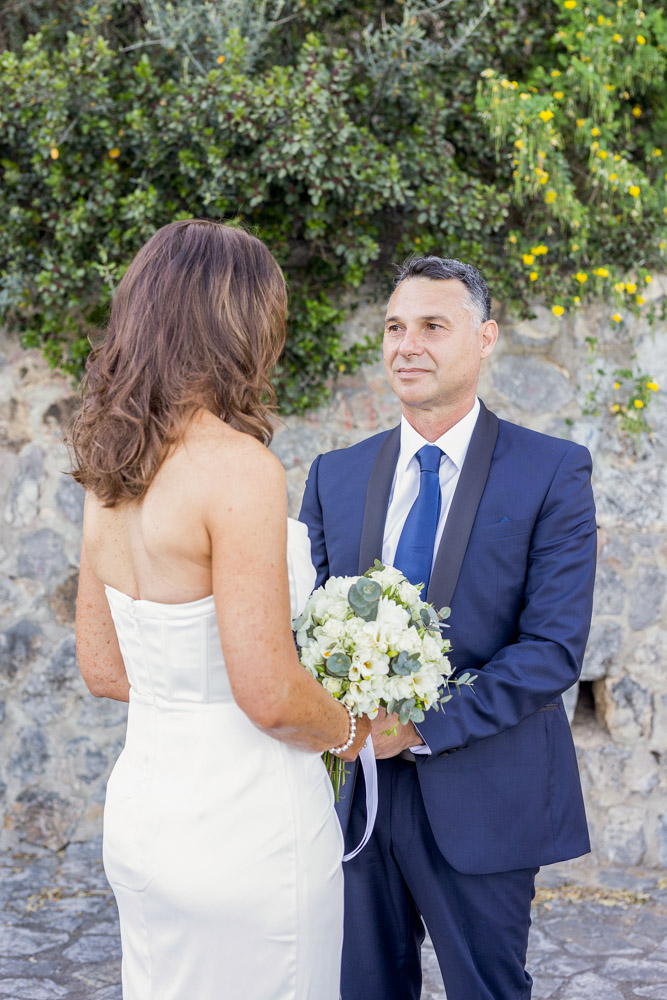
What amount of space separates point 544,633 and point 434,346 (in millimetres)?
815

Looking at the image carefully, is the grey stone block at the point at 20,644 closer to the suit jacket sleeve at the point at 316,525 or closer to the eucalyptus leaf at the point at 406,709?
the suit jacket sleeve at the point at 316,525

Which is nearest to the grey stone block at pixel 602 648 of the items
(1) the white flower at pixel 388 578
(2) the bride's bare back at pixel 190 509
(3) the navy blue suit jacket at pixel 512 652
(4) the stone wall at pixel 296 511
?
(4) the stone wall at pixel 296 511

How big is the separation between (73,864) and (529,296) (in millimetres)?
3443

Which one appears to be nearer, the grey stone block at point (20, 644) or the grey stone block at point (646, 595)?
the grey stone block at point (646, 595)

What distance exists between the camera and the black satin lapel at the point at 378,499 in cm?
240

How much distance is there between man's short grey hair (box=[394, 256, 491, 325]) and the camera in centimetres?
251

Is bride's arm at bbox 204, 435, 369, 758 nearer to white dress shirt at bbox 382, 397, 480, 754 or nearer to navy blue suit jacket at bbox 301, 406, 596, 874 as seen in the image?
navy blue suit jacket at bbox 301, 406, 596, 874

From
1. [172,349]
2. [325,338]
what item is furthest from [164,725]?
[325,338]

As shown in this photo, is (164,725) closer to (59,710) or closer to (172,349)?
(172,349)

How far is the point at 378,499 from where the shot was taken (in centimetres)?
247

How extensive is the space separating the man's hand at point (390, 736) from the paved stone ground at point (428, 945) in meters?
1.63

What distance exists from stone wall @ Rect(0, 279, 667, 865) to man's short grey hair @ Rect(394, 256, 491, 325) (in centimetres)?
181

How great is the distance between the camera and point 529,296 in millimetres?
4344

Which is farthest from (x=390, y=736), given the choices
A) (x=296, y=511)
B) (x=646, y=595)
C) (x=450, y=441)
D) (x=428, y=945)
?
(x=646, y=595)
